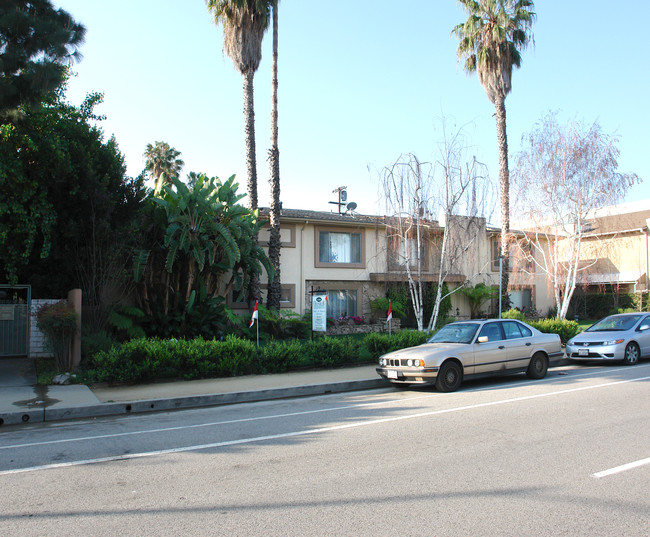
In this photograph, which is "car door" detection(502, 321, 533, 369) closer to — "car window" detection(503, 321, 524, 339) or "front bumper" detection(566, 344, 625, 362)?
"car window" detection(503, 321, 524, 339)

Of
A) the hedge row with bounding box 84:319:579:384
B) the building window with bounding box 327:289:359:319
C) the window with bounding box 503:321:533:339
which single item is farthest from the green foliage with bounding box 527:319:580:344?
the building window with bounding box 327:289:359:319

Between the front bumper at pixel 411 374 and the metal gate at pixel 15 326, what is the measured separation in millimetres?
10176

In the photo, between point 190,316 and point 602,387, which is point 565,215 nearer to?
point 602,387

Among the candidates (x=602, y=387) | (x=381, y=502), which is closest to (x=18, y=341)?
(x=381, y=502)

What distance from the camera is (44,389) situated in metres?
11.1

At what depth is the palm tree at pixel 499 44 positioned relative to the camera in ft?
76.7

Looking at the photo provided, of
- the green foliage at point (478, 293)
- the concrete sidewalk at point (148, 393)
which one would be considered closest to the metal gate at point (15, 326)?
the concrete sidewalk at point (148, 393)

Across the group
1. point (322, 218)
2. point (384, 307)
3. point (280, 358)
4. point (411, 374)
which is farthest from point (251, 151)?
point (411, 374)

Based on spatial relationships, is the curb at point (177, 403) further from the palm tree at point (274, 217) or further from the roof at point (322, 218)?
the roof at point (322, 218)

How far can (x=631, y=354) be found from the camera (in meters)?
14.5

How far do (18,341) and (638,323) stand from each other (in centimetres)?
1746

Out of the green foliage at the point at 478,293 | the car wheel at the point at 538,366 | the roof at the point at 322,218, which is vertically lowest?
the car wheel at the point at 538,366

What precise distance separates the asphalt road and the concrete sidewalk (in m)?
0.56

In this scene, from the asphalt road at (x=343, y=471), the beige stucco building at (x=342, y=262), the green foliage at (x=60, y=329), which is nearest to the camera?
the asphalt road at (x=343, y=471)
